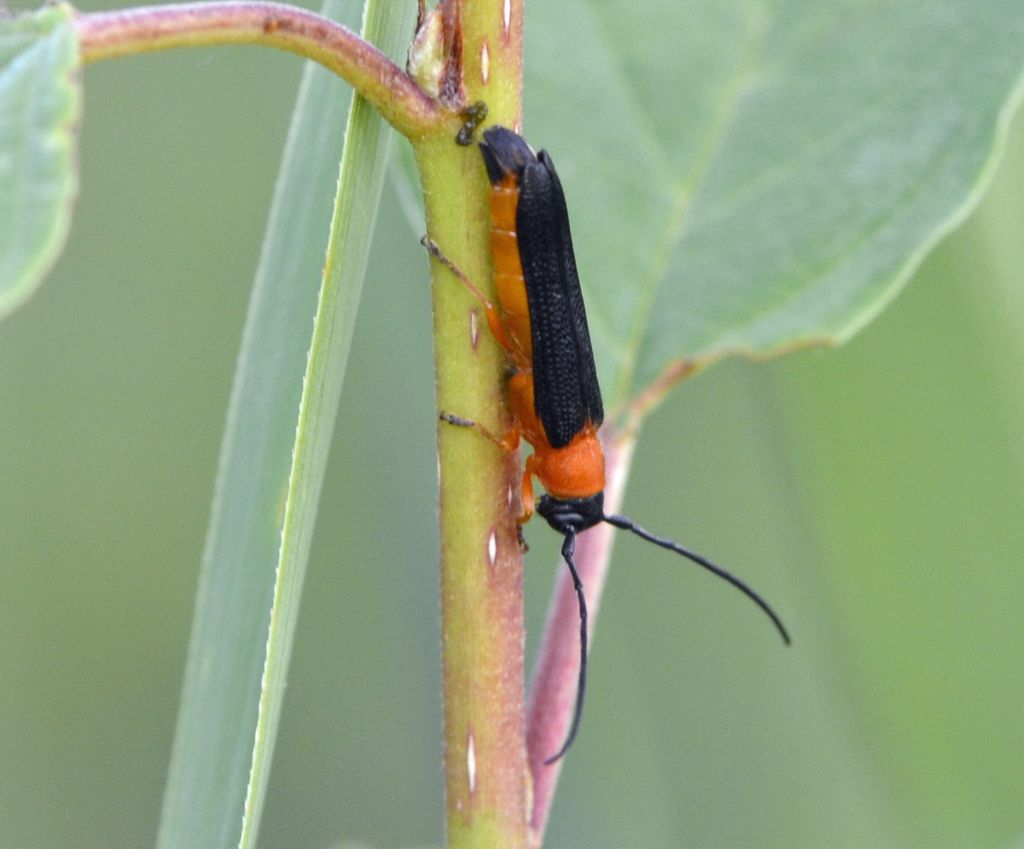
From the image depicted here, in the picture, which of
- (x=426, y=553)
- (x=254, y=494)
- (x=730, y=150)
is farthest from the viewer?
(x=426, y=553)

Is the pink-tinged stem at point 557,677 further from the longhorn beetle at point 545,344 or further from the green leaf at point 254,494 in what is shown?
the green leaf at point 254,494

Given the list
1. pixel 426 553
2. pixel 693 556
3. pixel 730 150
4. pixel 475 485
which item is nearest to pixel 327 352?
pixel 475 485

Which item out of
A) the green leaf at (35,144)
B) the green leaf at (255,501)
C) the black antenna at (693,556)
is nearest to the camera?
the green leaf at (35,144)

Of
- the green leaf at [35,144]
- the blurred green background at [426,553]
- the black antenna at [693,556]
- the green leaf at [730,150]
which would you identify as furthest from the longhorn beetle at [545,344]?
the blurred green background at [426,553]

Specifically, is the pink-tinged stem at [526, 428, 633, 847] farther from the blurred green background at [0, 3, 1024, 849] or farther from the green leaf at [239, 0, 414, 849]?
the blurred green background at [0, 3, 1024, 849]

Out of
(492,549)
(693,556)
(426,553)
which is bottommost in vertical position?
(492,549)

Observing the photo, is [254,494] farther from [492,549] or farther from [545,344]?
[545,344]
